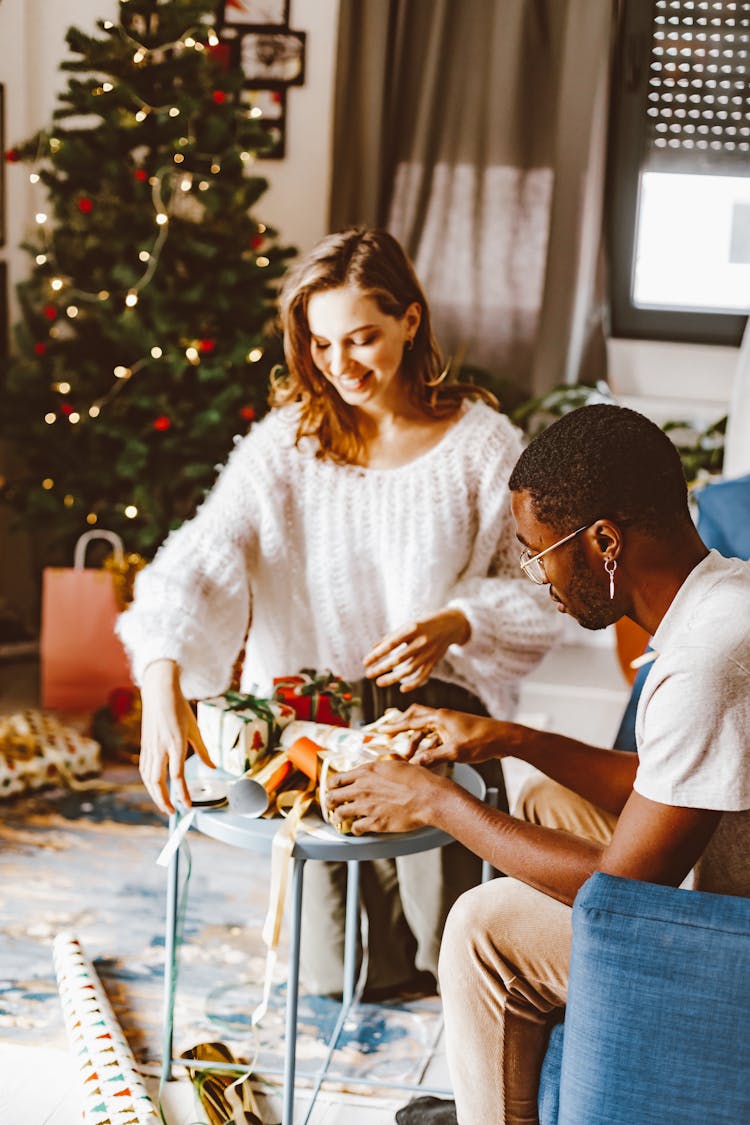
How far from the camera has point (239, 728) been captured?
5.01 ft

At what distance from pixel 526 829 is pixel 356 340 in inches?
33.1

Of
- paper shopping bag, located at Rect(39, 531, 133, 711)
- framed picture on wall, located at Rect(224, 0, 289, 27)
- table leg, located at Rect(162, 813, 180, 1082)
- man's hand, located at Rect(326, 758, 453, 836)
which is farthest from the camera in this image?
framed picture on wall, located at Rect(224, 0, 289, 27)

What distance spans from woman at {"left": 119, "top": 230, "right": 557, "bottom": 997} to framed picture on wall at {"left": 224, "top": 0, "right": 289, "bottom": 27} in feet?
7.88

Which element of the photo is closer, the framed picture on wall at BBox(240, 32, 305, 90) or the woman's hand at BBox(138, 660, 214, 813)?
the woman's hand at BBox(138, 660, 214, 813)

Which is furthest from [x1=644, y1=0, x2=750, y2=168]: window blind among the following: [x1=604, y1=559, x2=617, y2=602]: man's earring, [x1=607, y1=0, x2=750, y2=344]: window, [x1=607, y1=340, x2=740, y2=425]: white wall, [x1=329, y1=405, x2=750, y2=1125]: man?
[x1=604, y1=559, x2=617, y2=602]: man's earring

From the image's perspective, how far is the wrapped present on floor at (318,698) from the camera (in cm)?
164

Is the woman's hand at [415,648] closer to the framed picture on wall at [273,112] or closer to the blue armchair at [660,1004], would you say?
the blue armchair at [660,1004]

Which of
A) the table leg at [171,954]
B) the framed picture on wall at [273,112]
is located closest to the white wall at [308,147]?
the framed picture on wall at [273,112]

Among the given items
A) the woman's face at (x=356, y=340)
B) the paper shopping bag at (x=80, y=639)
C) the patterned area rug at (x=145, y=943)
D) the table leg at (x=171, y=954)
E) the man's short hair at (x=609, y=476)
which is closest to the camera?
the man's short hair at (x=609, y=476)

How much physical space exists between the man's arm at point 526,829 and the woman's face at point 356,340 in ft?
2.19

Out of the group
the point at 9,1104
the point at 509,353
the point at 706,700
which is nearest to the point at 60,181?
the point at 509,353

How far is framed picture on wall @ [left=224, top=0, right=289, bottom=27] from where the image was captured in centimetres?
387

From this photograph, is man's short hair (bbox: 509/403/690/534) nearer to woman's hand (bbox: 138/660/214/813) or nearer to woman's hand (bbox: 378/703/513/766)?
woman's hand (bbox: 378/703/513/766)

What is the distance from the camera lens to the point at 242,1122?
162cm
